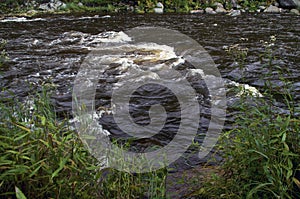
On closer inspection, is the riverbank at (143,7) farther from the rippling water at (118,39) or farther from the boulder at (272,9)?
the rippling water at (118,39)

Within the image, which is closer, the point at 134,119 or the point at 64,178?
the point at 64,178

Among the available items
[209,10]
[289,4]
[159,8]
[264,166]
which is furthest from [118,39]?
[289,4]

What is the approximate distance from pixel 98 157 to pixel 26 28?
30.2 feet

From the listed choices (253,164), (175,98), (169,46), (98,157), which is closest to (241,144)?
(253,164)

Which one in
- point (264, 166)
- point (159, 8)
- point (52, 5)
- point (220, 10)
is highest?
point (264, 166)

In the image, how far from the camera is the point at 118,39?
28.4 feet

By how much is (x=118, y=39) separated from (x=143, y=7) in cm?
708

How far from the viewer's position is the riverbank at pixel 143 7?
14.1m

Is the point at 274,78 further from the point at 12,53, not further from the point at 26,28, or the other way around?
the point at 26,28

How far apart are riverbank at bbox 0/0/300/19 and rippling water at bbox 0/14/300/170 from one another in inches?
68.9

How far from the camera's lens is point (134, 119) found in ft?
13.9

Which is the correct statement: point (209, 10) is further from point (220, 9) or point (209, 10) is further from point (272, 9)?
point (272, 9)

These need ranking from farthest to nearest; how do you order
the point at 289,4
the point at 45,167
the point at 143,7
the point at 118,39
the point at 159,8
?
the point at 143,7
the point at 159,8
the point at 289,4
the point at 118,39
the point at 45,167

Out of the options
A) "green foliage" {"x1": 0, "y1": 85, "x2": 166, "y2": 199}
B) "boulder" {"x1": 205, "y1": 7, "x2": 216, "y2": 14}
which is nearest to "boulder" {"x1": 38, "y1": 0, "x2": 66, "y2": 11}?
"boulder" {"x1": 205, "y1": 7, "x2": 216, "y2": 14}
